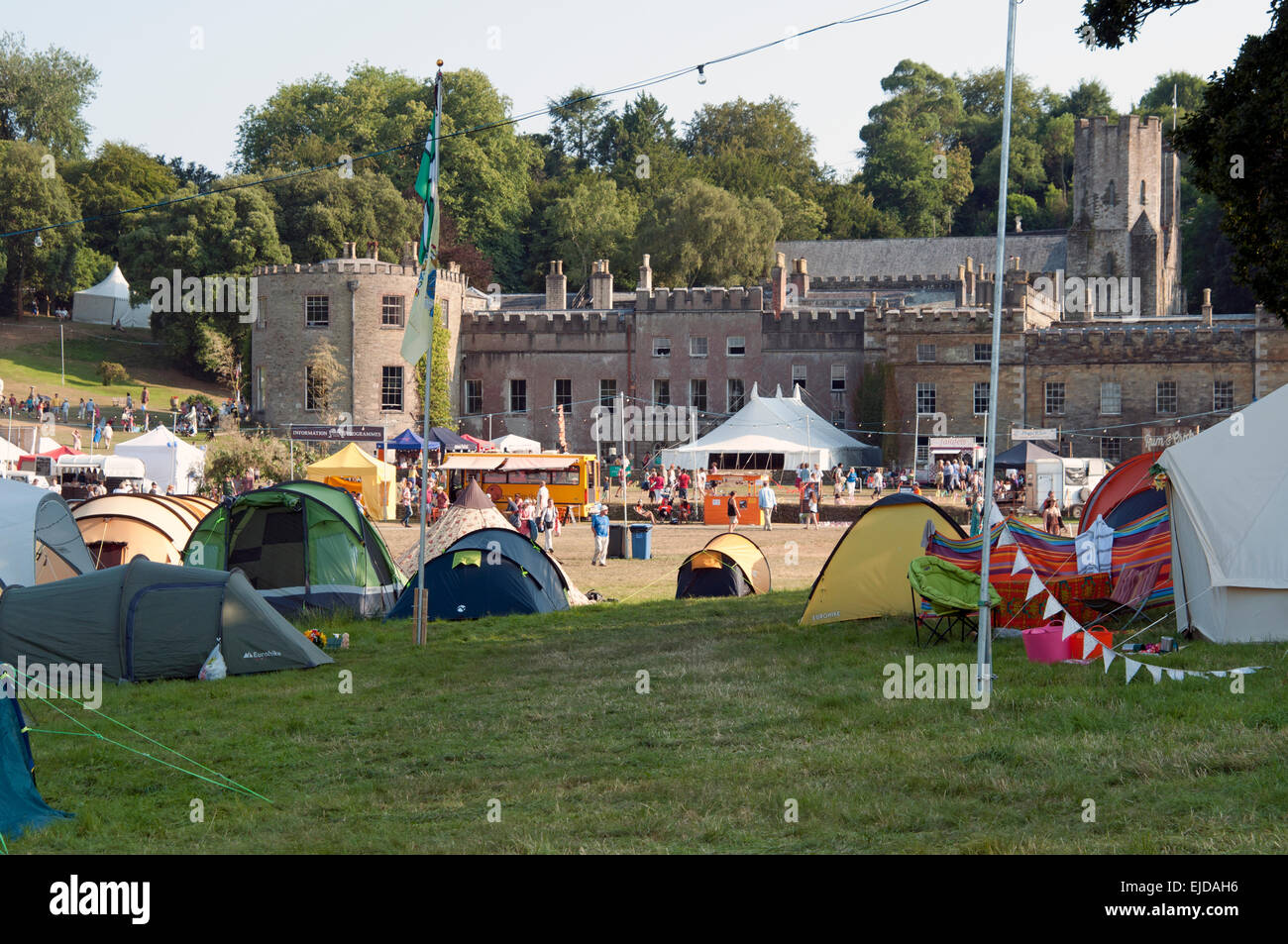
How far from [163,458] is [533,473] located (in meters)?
11.3

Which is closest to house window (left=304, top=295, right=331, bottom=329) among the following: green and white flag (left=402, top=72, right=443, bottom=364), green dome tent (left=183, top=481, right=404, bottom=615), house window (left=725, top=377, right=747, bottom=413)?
house window (left=725, top=377, right=747, bottom=413)

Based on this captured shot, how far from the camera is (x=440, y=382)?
5650 centimetres

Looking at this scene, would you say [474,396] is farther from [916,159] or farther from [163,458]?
[916,159]

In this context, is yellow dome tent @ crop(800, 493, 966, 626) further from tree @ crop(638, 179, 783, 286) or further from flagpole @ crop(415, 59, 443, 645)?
tree @ crop(638, 179, 783, 286)

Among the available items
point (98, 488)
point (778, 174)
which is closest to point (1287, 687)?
point (98, 488)

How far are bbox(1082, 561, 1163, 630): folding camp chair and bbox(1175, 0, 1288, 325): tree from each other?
3.39 m

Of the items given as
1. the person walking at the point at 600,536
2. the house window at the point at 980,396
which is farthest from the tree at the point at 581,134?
the person walking at the point at 600,536

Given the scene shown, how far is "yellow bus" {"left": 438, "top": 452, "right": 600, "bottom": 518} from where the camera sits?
137ft

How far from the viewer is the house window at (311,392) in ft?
177

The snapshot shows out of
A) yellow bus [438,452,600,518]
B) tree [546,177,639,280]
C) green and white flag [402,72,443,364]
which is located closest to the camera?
green and white flag [402,72,443,364]

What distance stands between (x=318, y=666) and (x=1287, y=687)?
9.39 m

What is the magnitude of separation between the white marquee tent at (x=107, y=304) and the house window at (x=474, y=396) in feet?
84.9

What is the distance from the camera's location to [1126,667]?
11117 millimetres
